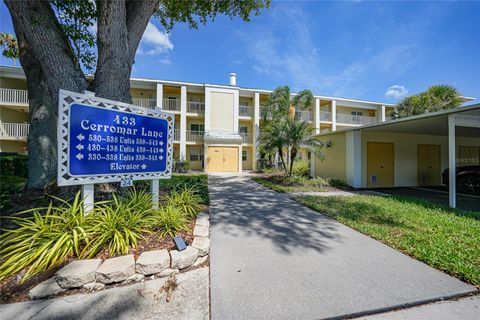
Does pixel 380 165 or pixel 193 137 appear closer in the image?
pixel 380 165

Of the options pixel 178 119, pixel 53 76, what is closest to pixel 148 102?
pixel 178 119

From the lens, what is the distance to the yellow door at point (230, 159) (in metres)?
18.0

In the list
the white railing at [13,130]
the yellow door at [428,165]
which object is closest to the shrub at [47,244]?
the yellow door at [428,165]

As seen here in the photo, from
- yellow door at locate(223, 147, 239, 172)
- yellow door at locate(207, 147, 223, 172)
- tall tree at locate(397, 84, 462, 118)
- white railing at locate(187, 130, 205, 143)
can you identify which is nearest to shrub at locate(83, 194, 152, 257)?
yellow door at locate(207, 147, 223, 172)

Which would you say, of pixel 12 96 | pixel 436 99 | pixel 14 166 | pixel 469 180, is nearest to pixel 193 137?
pixel 14 166

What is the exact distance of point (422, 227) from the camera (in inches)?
169

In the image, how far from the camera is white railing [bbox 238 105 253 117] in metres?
20.2

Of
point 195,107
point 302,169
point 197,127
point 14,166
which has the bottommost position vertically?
point 302,169

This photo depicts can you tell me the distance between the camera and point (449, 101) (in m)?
16.4

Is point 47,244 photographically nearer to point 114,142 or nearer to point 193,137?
point 114,142

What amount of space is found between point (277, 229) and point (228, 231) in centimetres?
102

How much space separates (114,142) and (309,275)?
357 centimetres

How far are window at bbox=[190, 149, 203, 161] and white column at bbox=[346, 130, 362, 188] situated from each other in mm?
13866

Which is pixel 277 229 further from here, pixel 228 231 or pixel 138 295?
pixel 138 295
